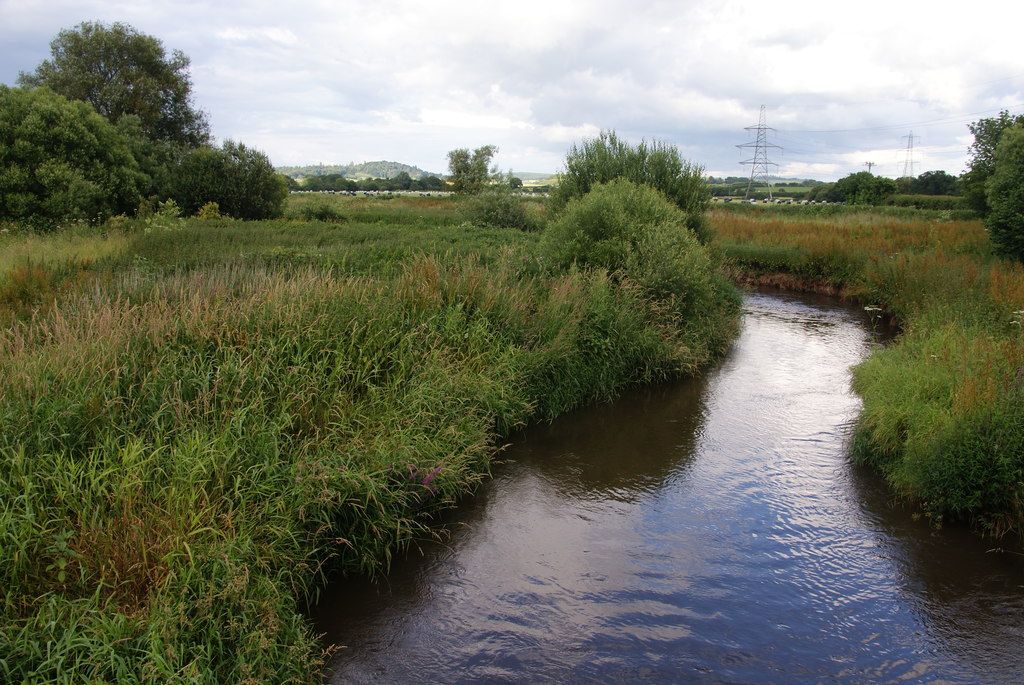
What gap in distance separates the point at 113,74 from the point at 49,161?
16813 mm

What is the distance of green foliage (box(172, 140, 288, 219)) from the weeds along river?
1668cm

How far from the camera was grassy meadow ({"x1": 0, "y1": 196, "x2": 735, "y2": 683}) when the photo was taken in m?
4.17

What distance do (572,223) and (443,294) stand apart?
4.39 metres

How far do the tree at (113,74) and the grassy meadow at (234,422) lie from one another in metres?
21.3

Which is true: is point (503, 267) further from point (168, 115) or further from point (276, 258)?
point (168, 115)

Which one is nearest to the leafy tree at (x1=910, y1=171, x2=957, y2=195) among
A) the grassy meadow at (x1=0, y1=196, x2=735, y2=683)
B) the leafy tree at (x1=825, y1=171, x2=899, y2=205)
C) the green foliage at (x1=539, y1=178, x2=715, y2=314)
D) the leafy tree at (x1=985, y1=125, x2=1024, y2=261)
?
the leafy tree at (x1=825, y1=171, x2=899, y2=205)

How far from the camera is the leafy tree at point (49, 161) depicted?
1570cm

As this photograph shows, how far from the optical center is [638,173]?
702 inches

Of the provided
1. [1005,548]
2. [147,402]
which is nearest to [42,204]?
[147,402]

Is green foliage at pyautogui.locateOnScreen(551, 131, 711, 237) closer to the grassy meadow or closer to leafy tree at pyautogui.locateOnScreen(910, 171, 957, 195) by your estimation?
the grassy meadow

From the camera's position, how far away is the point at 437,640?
5.11 m

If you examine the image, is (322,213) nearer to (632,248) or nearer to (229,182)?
(229,182)

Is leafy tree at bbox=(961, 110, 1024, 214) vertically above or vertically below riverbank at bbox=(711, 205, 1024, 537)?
above

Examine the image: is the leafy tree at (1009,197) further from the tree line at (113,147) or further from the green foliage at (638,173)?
the tree line at (113,147)
